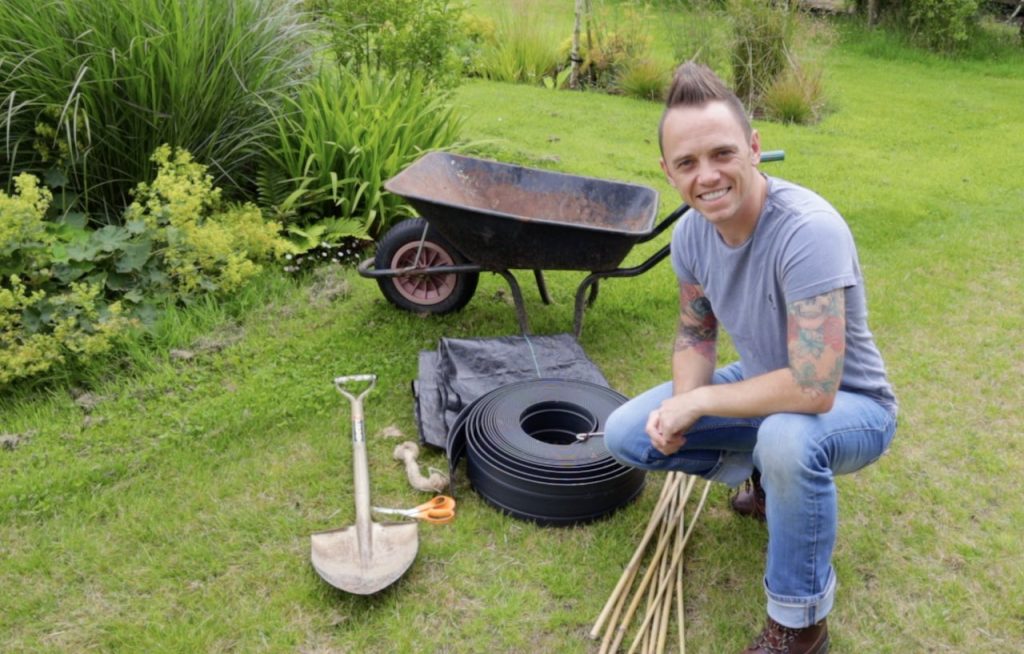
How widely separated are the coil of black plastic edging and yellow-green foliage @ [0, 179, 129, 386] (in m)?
1.63

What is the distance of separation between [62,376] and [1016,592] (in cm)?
339

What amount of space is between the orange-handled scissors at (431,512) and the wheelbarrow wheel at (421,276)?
129 centimetres

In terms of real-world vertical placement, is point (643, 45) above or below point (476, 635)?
above

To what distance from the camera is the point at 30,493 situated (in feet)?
9.14

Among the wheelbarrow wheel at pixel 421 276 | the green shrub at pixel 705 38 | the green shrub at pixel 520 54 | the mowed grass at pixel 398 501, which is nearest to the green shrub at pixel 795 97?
the green shrub at pixel 705 38

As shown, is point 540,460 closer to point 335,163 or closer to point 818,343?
point 818,343

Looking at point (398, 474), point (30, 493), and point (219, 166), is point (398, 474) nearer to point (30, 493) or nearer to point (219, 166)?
point (30, 493)

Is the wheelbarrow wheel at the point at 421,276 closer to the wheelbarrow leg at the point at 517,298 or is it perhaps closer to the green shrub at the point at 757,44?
the wheelbarrow leg at the point at 517,298

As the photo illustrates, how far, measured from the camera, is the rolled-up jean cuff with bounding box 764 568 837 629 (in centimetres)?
203

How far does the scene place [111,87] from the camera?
4.02 meters

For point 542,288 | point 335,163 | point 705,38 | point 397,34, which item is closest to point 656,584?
point 542,288

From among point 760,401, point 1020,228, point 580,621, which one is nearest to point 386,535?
point 580,621

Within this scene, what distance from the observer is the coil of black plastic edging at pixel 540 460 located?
2.64 m

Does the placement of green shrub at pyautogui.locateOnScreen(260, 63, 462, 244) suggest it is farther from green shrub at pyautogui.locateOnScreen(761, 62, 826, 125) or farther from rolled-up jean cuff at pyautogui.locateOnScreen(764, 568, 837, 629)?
green shrub at pyautogui.locateOnScreen(761, 62, 826, 125)
